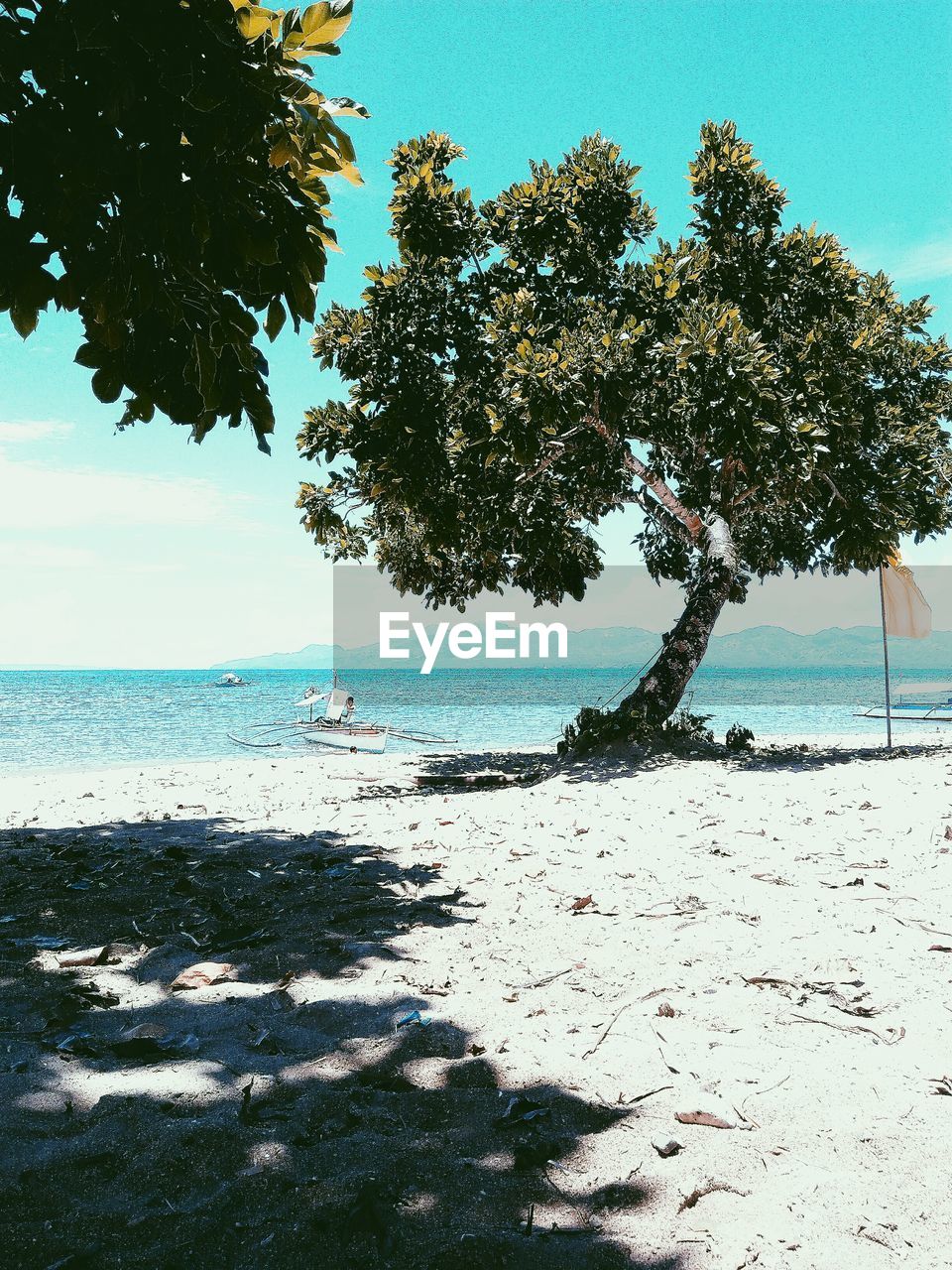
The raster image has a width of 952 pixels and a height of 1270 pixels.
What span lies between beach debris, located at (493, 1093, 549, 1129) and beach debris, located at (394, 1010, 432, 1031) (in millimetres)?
680

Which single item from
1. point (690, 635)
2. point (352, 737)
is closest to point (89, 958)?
point (690, 635)

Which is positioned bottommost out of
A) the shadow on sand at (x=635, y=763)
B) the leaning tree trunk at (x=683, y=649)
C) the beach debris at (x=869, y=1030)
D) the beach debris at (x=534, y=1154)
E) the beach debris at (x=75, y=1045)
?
the shadow on sand at (x=635, y=763)

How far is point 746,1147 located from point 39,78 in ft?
15.7

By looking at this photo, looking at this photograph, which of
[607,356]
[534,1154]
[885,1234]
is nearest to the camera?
[885,1234]

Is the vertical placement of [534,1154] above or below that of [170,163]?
below

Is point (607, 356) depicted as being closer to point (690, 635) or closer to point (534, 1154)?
point (690, 635)

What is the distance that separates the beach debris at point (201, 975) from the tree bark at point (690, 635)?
9.29 metres

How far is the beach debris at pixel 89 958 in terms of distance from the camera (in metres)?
3.94

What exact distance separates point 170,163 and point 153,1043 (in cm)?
356

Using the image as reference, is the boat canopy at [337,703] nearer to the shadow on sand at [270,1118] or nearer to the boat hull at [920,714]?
the boat hull at [920,714]

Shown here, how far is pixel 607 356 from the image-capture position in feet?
32.6

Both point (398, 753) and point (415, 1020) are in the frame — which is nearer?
point (415, 1020)

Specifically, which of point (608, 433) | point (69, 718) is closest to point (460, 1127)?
point (608, 433)

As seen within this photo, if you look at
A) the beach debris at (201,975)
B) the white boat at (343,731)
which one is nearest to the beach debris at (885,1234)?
the beach debris at (201,975)
